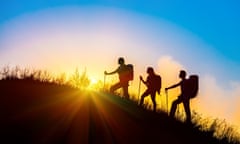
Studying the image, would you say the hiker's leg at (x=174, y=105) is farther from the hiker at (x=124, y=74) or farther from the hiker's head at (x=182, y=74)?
the hiker at (x=124, y=74)

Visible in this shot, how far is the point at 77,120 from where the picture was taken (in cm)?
1397

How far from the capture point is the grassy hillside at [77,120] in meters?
12.4

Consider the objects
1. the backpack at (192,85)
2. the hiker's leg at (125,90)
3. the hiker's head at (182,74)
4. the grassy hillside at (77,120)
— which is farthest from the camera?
the hiker's leg at (125,90)

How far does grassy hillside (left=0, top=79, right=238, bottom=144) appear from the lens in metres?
12.4

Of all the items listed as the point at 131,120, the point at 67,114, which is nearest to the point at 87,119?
the point at 67,114

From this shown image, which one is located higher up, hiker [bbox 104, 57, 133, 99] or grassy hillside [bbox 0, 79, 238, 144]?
hiker [bbox 104, 57, 133, 99]

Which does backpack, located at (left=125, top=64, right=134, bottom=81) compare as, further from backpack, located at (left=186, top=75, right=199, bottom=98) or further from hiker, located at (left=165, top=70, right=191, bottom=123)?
backpack, located at (left=186, top=75, right=199, bottom=98)

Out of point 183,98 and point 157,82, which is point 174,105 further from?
point 157,82

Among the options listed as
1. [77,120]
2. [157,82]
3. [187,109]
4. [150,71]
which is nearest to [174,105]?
[187,109]

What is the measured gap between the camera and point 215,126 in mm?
19266

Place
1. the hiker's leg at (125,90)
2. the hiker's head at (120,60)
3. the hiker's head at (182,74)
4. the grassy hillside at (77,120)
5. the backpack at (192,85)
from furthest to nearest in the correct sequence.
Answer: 1. the hiker's leg at (125,90)
2. the hiker's head at (120,60)
3. the hiker's head at (182,74)
4. the backpack at (192,85)
5. the grassy hillside at (77,120)

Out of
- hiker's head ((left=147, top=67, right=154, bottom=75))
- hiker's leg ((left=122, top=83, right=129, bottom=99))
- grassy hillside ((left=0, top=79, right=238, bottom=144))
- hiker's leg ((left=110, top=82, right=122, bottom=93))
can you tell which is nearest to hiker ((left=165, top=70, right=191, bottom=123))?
grassy hillside ((left=0, top=79, right=238, bottom=144))

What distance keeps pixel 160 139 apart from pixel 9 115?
14.2 ft

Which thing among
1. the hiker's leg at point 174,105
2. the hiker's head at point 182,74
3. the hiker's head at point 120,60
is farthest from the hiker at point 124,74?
the hiker's head at point 182,74
